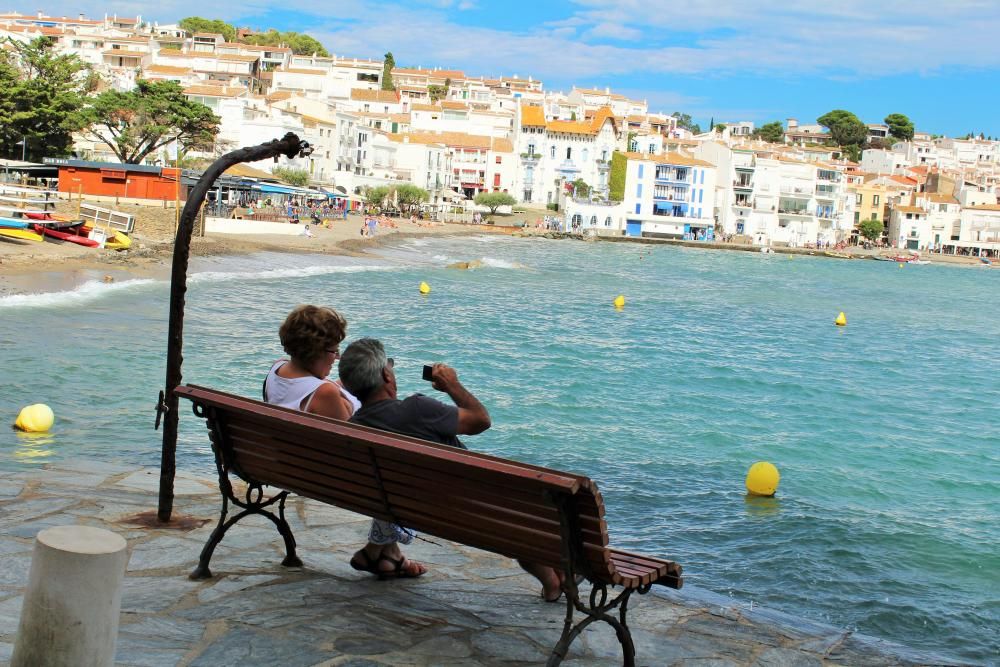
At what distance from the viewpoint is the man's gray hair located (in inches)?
187

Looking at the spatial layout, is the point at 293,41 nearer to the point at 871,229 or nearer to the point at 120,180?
the point at 871,229

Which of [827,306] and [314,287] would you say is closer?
[314,287]

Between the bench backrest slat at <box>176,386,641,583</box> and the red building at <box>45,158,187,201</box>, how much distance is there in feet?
139

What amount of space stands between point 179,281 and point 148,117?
191 feet

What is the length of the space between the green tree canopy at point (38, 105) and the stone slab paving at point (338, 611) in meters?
52.9

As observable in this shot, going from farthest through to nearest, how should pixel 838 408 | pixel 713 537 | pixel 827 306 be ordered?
pixel 827 306
pixel 838 408
pixel 713 537

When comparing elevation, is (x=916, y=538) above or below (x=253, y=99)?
below

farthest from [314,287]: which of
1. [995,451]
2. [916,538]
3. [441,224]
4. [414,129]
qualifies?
[414,129]

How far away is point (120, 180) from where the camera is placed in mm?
46375

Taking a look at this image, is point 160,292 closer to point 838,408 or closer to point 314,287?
point 314,287

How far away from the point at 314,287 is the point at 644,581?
3271cm

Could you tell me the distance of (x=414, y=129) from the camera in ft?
395

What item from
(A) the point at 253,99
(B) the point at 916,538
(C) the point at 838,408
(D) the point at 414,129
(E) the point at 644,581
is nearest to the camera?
(E) the point at 644,581

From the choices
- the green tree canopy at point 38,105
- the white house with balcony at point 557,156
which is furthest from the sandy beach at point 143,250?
the white house with balcony at point 557,156
